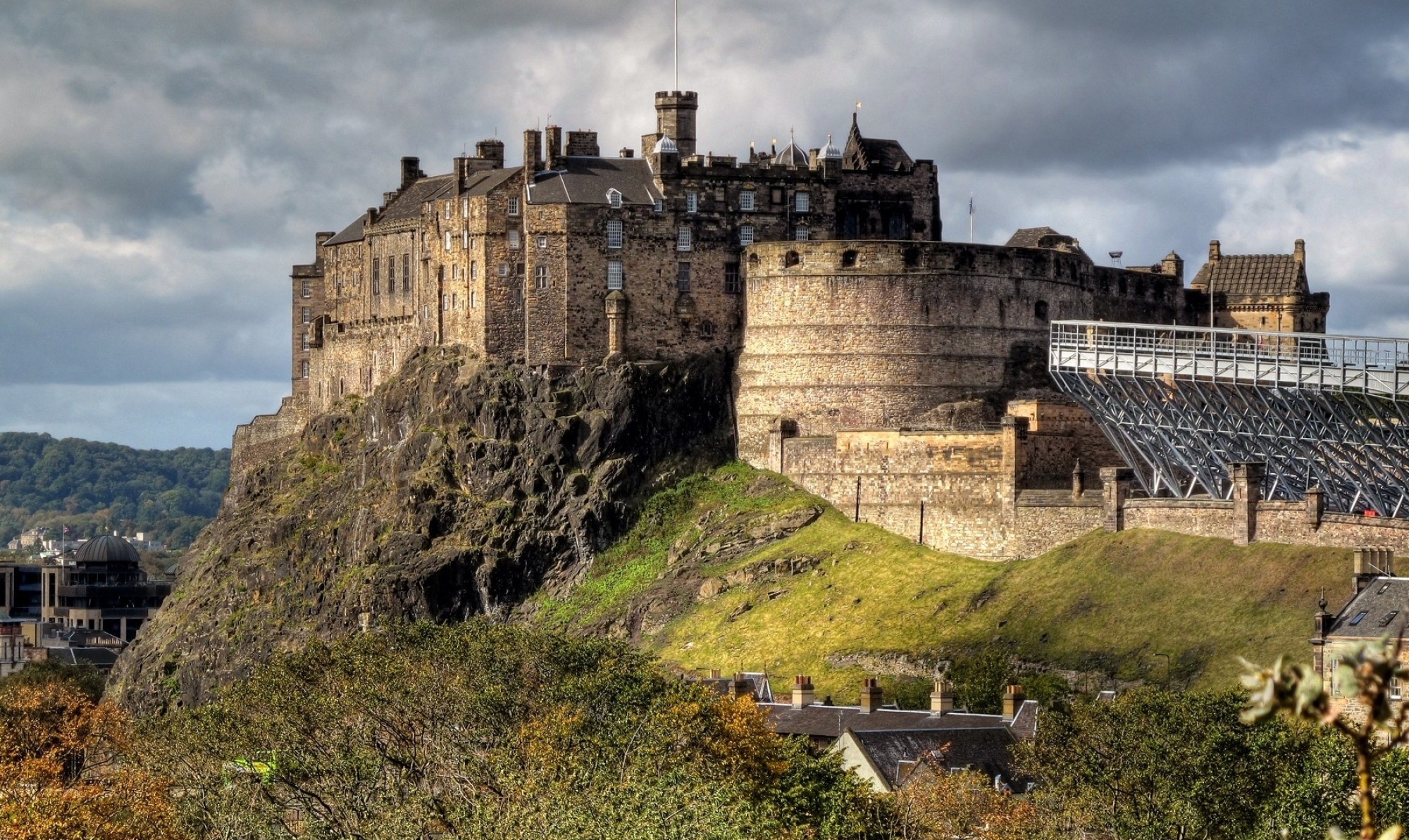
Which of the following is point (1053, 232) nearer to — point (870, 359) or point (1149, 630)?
point (870, 359)

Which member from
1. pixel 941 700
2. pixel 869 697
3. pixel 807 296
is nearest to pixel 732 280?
pixel 807 296

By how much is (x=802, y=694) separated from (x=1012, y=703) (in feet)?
28.6

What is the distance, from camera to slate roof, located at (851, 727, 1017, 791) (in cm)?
6956

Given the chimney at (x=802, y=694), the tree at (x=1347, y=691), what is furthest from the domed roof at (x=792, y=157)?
the tree at (x=1347, y=691)

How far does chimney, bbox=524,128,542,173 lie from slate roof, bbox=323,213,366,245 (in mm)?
17777

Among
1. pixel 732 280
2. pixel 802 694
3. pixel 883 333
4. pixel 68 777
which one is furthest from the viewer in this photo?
pixel 732 280

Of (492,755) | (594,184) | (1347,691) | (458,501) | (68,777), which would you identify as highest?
(594,184)

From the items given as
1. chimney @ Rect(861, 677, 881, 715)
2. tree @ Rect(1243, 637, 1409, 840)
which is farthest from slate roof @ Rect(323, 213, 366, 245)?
tree @ Rect(1243, 637, 1409, 840)

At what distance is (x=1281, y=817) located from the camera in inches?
1989

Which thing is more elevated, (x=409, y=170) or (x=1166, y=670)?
(x=409, y=170)

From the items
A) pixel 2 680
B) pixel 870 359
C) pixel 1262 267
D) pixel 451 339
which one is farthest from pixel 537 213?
pixel 2 680

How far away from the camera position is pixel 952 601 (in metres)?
90.5

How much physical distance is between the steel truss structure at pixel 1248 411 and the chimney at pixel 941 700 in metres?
15.4

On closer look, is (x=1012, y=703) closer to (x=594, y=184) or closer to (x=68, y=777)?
(x=68, y=777)
